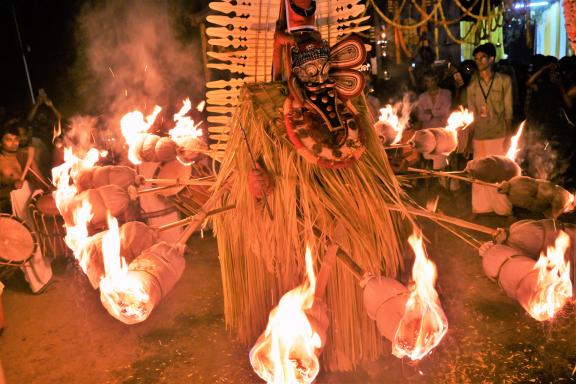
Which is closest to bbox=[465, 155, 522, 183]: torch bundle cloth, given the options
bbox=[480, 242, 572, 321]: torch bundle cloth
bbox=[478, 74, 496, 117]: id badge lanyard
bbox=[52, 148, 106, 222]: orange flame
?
bbox=[480, 242, 572, 321]: torch bundle cloth

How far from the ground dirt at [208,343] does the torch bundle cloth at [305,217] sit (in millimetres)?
358

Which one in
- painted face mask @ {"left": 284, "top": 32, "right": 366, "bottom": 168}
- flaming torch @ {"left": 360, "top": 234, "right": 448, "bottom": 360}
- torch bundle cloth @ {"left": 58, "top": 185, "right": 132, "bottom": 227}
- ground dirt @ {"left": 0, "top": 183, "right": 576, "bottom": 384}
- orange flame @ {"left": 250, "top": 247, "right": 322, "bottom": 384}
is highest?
painted face mask @ {"left": 284, "top": 32, "right": 366, "bottom": 168}

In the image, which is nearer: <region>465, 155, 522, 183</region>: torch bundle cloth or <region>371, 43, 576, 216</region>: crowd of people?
<region>465, 155, 522, 183</region>: torch bundle cloth

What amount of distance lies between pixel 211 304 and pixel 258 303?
3.96ft

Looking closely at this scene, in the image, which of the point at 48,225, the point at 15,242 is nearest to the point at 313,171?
the point at 15,242

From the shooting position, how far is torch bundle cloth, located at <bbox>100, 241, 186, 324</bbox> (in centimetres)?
214

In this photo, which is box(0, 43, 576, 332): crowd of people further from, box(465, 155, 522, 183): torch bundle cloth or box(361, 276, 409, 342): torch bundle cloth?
box(361, 276, 409, 342): torch bundle cloth

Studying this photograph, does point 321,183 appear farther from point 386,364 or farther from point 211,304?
point 211,304

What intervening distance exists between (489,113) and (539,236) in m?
3.90

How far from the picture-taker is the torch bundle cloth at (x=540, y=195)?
7.59 ft

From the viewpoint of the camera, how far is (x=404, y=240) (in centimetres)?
286

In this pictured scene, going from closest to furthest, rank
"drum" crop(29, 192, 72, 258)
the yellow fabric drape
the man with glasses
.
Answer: "drum" crop(29, 192, 72, 258)
the man with glasses
the yellow fabric drape

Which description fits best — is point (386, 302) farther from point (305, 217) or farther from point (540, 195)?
point (540, 195)

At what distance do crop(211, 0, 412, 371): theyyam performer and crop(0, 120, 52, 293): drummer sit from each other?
2968 mm
